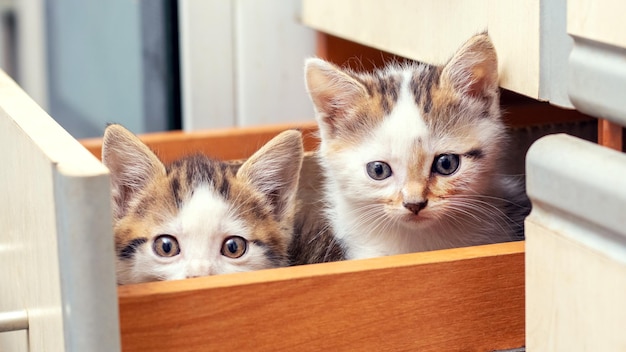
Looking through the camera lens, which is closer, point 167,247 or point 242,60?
point 167,247

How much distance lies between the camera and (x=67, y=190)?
61 cm

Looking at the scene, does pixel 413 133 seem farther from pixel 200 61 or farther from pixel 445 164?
pixel 200 61

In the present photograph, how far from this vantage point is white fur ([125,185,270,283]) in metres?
0.94

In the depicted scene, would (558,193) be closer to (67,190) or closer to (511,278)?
(511,278)

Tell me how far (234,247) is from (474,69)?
12.3 inches

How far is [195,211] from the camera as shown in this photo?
97 centimetres

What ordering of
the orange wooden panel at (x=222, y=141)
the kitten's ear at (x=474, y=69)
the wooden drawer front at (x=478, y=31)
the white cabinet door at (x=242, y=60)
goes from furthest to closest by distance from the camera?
the white cabinet door at (x=242, y=60), the orange wooden panel at (x=222, y=141), the kitten's ear at (x=474, y=69), the wooden drawer front at (x=478, y=31)

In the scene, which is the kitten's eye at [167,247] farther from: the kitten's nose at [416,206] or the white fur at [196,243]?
the kitten's nose at [416,206]

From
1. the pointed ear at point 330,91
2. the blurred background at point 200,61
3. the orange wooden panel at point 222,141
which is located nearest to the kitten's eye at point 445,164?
the pointed ear at point 330,91

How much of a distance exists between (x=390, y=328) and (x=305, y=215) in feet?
1.64

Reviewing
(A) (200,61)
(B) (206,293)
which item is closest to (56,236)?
(B) (206,293)

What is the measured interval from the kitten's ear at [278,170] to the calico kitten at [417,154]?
53mm

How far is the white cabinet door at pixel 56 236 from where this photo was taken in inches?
24.3

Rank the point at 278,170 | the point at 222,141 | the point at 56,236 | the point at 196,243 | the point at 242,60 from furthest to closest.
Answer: the point at 242,60 < the point at 222,141 < the point at 278,170 < the point at 196,243 < the point at 56,236
